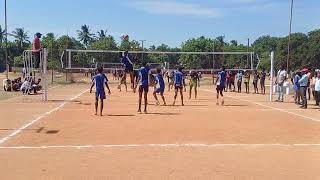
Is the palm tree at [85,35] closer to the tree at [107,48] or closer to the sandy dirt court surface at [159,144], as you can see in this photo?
the tree at [107,48]

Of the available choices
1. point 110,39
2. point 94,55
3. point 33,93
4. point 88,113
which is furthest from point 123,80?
point 110,39

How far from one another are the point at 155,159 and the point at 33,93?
22.7 m

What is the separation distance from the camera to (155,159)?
34.9ft

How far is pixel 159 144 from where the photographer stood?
41.1 ft

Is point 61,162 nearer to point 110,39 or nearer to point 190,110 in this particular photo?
point 190,110

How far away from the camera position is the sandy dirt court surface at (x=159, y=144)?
9.44 metres

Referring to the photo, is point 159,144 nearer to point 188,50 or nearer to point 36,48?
point 36,48

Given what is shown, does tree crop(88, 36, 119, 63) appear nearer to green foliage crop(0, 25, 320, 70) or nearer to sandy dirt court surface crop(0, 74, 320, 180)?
green foliage crop(0, 25, 320, 70)

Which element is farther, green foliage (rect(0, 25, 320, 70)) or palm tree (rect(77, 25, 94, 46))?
palm tree (rect(77, 25, 94, 46))

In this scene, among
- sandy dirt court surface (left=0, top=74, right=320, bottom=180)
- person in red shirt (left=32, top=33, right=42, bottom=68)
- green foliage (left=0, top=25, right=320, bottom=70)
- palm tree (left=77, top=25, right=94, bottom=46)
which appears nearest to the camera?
sandy dirt court surface (left=0, top=74, right=320, bottom=180)

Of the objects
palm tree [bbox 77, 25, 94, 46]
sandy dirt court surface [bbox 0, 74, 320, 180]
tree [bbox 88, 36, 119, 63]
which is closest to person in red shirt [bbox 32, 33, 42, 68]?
sandy dirt court surface [bbox 0, 74, 320, 180]

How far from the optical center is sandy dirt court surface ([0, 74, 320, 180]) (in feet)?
31.0

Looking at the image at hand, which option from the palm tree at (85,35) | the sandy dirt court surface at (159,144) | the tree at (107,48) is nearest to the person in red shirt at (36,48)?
the sandy dirt court surface at (159,144)

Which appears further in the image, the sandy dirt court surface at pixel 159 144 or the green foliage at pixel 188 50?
the green foliage at pixel 188 50
